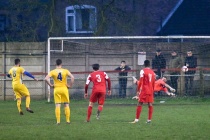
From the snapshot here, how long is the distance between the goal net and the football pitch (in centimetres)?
131

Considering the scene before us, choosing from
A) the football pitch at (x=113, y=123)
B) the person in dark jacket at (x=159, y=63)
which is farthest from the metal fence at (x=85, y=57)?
the football pitch at (x=113, y=123)

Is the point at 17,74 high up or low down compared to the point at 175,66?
down

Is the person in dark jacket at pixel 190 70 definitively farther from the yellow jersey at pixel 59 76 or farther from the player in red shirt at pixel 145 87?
the yellow jersey at pixel 59 76

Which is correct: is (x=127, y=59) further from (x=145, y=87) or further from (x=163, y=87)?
(x=145, y=87)

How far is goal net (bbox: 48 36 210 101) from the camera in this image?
28031 mm

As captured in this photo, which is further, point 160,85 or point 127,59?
point 127,59

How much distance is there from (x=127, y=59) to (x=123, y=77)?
102 centimetres

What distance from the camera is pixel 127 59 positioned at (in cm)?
2905

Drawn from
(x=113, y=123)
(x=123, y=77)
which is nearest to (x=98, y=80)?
(x=113, y=123)

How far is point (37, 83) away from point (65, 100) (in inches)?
427

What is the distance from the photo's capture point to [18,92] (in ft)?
74.3

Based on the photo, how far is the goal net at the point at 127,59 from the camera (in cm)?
2803

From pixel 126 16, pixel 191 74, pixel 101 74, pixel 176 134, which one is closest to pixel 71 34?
pixel 126 16

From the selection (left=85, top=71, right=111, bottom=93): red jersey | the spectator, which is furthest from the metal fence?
(left=85, top=71, right=111, bottom=93): red jersey
